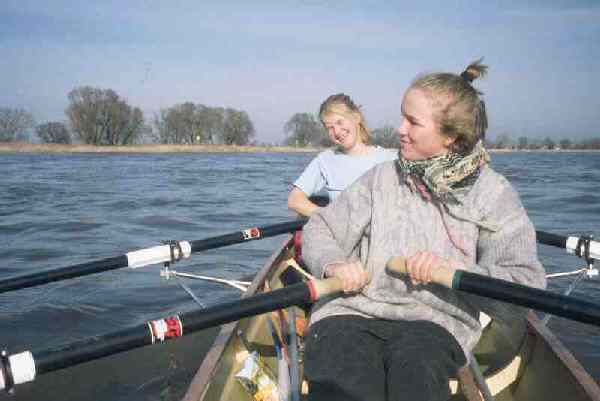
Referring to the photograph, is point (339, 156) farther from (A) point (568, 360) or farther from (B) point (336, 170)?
(A) point (568, 360)

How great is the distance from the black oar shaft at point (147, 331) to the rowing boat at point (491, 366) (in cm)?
36

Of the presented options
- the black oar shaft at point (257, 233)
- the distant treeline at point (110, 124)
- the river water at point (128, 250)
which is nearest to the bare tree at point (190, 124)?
the distant treeline at point (110, 124)

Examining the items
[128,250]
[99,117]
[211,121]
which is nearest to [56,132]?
[99,117]

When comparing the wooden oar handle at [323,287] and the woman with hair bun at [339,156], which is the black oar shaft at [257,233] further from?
the wooden oar handle at [323,287]

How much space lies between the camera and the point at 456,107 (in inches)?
88.5

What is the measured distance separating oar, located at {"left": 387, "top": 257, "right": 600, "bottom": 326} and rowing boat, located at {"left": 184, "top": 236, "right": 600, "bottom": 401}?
508 millimetres

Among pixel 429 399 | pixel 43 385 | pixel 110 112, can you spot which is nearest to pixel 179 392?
pixel 43 385

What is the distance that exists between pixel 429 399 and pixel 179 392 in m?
3.10

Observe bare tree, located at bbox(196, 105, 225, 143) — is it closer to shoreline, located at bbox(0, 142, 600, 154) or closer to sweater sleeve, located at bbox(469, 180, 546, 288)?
shoreline, located at bbox(0, 142, 600, 154)

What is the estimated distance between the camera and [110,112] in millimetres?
66250

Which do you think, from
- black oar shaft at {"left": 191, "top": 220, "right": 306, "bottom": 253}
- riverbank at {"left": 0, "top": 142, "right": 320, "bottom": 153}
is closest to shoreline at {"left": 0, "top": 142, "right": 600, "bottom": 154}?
riverbank at {"left": 0, "top": 142, "right": 320, "bottom": 153}

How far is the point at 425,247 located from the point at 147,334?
120 centimetres

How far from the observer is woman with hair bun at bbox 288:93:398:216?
4.52 meters

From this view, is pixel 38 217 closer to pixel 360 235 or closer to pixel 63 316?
pixel 63 316
